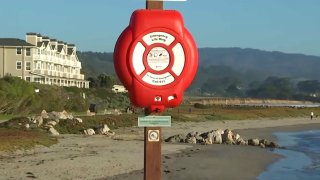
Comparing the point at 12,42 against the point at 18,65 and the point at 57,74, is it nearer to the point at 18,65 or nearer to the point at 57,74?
the point at 18,65

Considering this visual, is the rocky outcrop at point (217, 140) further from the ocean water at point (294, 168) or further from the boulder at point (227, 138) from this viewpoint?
the ocean water at point (294, 168)

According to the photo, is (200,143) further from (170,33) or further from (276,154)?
(170,33)

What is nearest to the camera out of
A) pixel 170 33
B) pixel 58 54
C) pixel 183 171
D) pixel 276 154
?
pixel 170 33

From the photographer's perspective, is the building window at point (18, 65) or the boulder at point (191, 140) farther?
the building window at point (18, 65)

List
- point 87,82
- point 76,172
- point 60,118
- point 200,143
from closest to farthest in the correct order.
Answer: point 76,172
point 200,143
point 60,118
point 87,82

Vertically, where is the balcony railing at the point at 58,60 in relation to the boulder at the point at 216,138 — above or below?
above

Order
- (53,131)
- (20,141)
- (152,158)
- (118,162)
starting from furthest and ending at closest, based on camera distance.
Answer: (53,131)
(20,141)
(118,162)
(152,158)

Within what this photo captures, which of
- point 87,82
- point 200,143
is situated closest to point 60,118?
point 200,143

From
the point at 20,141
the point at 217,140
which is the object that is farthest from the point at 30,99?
the point at 20,141

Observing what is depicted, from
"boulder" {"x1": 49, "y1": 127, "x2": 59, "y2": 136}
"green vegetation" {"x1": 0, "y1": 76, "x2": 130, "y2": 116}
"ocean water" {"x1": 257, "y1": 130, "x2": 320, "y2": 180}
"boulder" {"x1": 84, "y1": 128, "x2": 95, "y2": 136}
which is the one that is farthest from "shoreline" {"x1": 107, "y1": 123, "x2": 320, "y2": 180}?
"green vegetation" {"x1": 0, "y1": 76, "x2": 130, "y2": 116}

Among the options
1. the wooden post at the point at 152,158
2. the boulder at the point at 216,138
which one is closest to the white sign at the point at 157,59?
the wooden post at the point at 152,158

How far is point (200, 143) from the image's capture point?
35469 millimetres

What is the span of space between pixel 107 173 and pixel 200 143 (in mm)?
17539

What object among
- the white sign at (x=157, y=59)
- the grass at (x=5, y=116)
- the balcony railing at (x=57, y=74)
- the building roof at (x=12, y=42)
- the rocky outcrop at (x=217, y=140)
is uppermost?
the building roof at (x=12, y=42)
